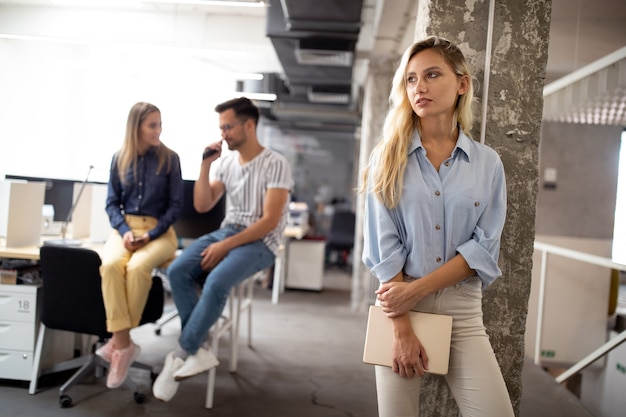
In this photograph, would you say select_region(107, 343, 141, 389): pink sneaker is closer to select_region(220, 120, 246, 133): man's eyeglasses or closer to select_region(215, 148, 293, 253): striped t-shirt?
select_region(215, 148, 293, 253): striped t-shirt

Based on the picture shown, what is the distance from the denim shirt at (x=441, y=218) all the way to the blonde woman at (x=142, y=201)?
5.91ft

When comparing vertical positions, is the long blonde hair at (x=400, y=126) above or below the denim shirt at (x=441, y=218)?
above

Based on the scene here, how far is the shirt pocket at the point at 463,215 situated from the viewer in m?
1.47

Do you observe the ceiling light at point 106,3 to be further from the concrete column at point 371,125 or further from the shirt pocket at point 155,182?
the shirt pocket at point 155,182

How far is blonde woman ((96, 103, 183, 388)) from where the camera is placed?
2.93m

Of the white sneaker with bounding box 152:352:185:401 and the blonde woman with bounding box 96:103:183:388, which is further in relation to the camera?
the blonde woman with bounding box 96:103:183:388

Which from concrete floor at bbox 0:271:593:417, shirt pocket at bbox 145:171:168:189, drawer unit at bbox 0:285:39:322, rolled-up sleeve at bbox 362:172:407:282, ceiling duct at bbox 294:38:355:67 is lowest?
concrete floor at bbox 0:271:593:417

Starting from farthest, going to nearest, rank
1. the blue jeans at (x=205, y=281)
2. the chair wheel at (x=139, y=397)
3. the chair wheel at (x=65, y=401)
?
the chair wheel at (x=139, y=397) < the chair wheel at (x=65, y=401) < the blue jeans at (x=205, y=281)

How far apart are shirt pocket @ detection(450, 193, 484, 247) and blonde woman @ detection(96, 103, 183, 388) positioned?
1932 mm

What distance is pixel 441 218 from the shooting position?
1.49 metres

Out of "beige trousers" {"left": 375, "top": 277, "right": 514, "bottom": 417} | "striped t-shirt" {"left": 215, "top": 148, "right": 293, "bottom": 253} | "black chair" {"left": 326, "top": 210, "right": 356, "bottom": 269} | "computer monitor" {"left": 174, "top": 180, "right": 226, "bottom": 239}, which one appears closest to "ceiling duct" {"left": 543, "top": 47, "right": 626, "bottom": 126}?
"striped t-shirt" {"left": 215, "top": 148, "right": 293, "bottom": 253}

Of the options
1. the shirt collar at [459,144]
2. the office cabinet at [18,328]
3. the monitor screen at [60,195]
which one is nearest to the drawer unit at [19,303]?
the office cabinet at [18,328]

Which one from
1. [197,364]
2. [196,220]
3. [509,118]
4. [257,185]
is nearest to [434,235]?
[509,118]

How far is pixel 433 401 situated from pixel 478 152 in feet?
3.24
